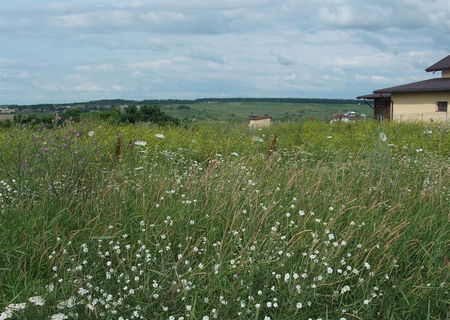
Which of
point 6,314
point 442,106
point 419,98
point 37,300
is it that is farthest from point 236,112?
point 6,314

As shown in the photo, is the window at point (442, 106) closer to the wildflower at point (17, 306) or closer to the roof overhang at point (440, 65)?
the roof overhang at point (440, 65)

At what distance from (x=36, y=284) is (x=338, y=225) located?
7.95ft

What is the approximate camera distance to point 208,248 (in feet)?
13.8

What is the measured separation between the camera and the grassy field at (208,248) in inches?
137

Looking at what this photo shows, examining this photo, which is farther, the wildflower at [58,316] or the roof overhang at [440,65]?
the roof overhang at [440,65]

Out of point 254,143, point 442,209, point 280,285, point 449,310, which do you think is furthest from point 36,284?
point 254,143

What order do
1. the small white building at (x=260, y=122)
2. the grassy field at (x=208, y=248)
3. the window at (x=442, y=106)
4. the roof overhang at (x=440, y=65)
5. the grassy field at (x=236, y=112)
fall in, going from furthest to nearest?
1. the roof overhang at (x=440, y=65)
2. the window at (x=442, y=106)
3. the grassy field at (x=236, y=112)
4. the small white building at (x=260, y=122)
5. the grassy field at (x=208, y=248)

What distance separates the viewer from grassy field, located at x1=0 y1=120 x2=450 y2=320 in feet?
11.4

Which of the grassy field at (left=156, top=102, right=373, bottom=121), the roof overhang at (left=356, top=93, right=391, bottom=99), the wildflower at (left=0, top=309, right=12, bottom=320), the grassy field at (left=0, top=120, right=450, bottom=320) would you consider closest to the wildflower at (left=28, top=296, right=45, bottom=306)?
the grassy field at (left=0, top=120, right=450, bottom=320)

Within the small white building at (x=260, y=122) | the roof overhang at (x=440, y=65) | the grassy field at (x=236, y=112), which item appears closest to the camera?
the small white building at (x=260, y=122)

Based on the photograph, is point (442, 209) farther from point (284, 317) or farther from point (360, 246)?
point (284, 317)

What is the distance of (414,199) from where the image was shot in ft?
18.2

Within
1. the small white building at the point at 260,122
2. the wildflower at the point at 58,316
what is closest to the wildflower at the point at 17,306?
the wildflower at the point at 58,316

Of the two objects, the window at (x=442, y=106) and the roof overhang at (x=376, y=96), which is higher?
the roof overhang at (x=376, y=96)
